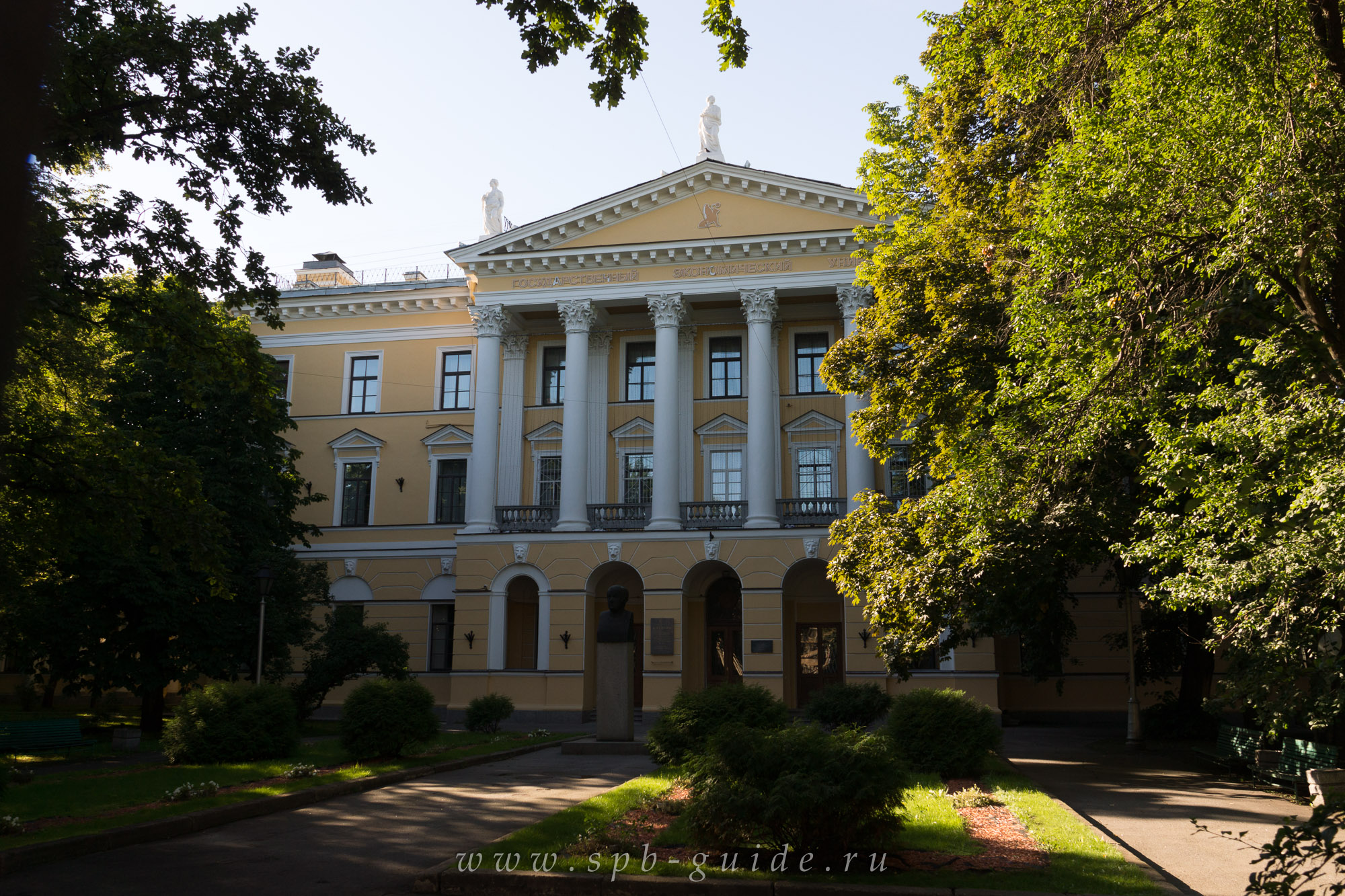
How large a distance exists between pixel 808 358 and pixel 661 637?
36.8 feet

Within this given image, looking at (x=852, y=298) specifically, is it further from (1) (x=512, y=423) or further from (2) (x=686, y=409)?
(1) (x=512, y=423)

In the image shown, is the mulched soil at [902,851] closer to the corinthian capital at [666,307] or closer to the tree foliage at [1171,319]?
the tree foliage at [1171,319]

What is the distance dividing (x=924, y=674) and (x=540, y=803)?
21.1m

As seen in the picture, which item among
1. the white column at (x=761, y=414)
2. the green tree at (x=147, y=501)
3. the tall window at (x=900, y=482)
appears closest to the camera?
the green tree at (x=147, y=501)

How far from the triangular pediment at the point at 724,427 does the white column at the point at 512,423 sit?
22.0 ft

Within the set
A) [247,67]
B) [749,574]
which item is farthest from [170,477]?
[749,574]

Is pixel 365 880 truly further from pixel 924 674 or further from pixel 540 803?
pixel 924 674

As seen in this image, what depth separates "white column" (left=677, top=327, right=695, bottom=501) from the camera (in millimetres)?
34156

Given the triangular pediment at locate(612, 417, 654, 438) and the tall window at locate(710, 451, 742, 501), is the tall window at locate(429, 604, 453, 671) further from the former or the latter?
the tall window at locate(710, 451, 742, 501)

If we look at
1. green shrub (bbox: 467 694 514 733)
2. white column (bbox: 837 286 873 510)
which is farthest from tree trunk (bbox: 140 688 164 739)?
white column (bbox: 837 286 873 510)

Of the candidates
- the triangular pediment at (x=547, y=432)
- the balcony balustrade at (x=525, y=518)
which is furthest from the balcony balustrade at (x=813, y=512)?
the triangular pediment at (x=547, y=432)

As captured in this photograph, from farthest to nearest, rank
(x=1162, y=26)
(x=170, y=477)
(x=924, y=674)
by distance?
(x=924, y=674)
(x=170, y=477)
(x=1162, y=26)

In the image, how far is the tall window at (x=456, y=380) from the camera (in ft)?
125

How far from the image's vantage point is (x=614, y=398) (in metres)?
35.7
